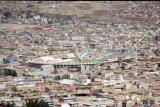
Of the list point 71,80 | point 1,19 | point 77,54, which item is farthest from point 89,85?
point 1,19

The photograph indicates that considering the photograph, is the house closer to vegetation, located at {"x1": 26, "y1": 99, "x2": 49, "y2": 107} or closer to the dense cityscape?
the dense cityscape

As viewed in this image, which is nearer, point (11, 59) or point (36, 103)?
point (36, 103)

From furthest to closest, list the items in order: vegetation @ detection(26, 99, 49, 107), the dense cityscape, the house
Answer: the house → the dense cityscape → vegetation @ detection(26, 99, 49, 107)

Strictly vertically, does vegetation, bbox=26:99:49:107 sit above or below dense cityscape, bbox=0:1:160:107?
above

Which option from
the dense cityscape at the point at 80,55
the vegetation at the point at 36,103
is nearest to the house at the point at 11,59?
the dense cityscape at the point at 80,55

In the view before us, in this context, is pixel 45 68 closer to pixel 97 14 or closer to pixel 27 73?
pixel 27 73

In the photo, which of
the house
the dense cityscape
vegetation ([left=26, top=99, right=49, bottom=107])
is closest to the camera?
vegetation ([left=26, top=99, right=49, bottom=107])

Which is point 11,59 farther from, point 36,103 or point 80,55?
point 36,103

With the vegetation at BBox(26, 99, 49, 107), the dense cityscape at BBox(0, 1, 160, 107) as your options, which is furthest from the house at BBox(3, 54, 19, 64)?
the vegetation at BBox(26, 99, 49, 107)

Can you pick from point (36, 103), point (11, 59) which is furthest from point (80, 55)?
point (36, 103)
